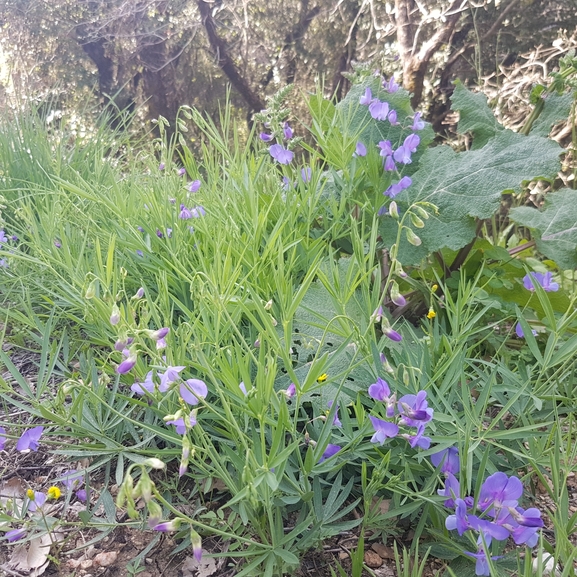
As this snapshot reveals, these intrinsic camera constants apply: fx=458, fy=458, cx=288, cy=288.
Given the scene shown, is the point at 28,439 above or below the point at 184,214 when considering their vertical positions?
below

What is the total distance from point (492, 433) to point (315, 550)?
20.2 inches

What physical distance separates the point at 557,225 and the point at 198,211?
1.41 m

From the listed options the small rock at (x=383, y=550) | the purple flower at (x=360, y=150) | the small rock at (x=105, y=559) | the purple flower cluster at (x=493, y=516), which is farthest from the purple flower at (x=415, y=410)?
the purple flower at (x=360, y=150)

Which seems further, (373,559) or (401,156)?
(401,156)

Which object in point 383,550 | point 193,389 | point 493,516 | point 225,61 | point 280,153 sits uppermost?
point 225,61

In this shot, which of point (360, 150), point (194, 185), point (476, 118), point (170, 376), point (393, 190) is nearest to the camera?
point (170, 376)

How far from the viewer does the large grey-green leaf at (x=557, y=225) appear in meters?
1.78

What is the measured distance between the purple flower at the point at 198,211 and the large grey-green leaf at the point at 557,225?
1.27 m

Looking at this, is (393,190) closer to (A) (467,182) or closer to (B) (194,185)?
(A) (467,182)

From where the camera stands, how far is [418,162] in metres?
1.96

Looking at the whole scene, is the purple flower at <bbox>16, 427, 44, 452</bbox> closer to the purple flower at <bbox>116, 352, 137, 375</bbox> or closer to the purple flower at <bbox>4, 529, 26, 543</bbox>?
the purple flower at <bbox>4, 529, 26, 543</bbox>

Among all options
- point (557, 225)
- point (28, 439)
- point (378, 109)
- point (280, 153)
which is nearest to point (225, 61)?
point (280, 153)

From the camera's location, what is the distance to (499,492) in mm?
956

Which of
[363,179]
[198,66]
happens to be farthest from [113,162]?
[198,66]
